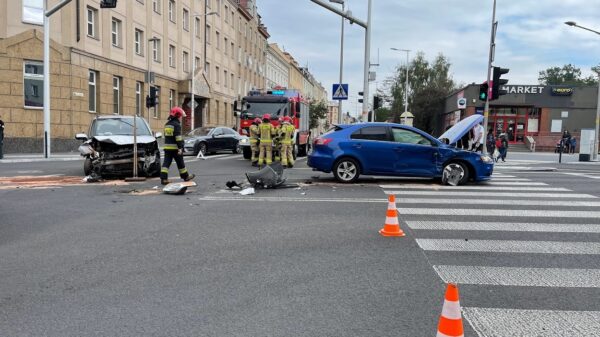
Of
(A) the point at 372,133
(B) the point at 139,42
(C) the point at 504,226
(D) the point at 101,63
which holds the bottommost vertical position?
(C) the point at 504,226

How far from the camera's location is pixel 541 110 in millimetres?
42781

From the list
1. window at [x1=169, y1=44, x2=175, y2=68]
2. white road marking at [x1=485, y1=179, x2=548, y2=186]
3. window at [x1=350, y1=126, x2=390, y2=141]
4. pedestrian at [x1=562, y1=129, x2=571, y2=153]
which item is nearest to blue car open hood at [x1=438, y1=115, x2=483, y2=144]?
white road marking at [x1=485, y1=179, x2=548, y2=186]

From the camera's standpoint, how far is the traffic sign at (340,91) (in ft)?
79.4

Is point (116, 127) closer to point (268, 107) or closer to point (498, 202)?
point (268, 107)

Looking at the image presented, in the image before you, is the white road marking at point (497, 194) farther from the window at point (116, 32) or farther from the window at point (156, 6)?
the window at point (156, 6)

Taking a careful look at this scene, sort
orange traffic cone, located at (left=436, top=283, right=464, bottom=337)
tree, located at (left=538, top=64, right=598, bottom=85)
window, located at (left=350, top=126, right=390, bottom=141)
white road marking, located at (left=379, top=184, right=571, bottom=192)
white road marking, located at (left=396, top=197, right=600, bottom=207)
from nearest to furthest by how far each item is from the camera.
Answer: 1. orange traffic cone, located at (left=436, top=283, right=464, bottom=337)
2. white road marking, located at (left=396, top=197, right=600, bottom=207)
3. white road marking, located at (left=379, top=184, right=571, bottom=192)
4. window, located at (left=350, top=126, right=390, bottom=141)
5. tree, located at (left=538, top=64, right=598, bottom=85)

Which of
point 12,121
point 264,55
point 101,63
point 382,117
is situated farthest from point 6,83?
point 382,117

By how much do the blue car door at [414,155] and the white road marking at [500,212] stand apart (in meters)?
3.51

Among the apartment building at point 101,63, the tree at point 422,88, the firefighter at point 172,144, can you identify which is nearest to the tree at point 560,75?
the tree at point 422,88

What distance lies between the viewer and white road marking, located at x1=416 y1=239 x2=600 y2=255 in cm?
623

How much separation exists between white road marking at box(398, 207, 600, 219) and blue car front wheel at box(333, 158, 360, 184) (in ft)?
12.2

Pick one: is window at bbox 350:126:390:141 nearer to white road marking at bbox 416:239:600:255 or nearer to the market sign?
white road marking at bbox 416:239:600:255

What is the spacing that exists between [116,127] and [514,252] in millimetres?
11678

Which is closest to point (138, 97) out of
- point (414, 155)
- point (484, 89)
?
point (484, 89)
